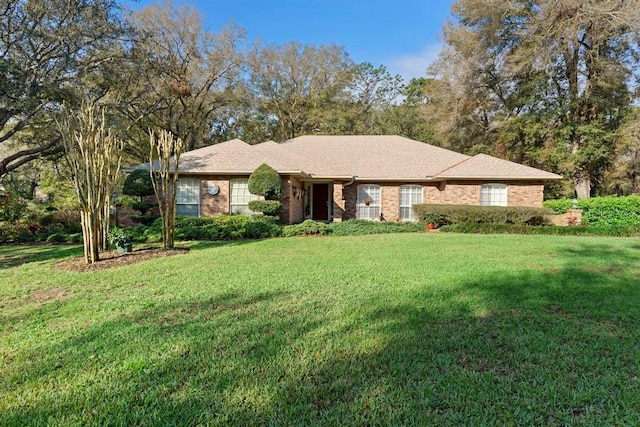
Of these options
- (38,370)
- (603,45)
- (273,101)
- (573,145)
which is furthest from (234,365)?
(273,101)

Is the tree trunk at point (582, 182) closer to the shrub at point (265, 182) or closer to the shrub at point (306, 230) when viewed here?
the shrub at point (306, 230)

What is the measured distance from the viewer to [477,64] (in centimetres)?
2406

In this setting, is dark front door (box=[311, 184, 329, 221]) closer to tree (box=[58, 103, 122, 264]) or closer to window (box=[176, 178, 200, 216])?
window (box=[176, 178, 200, 216])

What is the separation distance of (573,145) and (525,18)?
8528 millimetres

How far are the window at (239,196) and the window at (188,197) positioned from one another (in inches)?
59.9

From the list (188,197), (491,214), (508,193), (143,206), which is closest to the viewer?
(143,206)

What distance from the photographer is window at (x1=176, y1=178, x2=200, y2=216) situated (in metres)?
16.1

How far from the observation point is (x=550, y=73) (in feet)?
73.6

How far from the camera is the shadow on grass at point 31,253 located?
854cm

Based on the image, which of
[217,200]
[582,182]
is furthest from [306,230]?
[582,182]

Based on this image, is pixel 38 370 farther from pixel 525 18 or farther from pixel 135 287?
pixel 525 18

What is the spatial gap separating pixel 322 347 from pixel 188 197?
14.1 meters

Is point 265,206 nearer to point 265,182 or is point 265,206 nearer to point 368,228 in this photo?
point 265,182

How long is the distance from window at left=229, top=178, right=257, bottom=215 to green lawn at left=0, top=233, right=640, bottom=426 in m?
9.13
